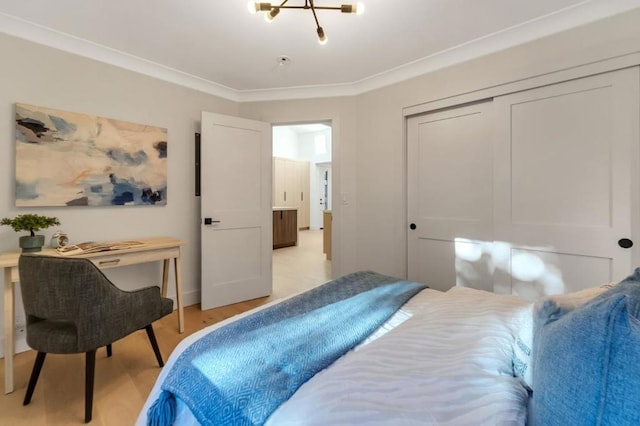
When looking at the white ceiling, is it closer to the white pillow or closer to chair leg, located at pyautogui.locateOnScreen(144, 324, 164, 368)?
the white pillow

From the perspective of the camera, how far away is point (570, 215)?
2.08 metres

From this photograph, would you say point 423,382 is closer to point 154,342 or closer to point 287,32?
point 154,342

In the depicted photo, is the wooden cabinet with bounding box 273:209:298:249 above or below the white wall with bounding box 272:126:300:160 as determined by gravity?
below

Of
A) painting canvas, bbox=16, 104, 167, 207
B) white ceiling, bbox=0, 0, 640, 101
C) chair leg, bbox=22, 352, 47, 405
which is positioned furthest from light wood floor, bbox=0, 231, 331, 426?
white ceiling, bbox=0, 0, 640, 101

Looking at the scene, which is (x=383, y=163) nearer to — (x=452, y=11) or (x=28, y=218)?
(x=452, y=11)

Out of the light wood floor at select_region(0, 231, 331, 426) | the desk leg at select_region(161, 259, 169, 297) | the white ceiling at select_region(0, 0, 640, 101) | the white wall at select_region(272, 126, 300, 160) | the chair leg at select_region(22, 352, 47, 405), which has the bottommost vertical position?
the light wood floor at select_region(0, 231, 331, 426)

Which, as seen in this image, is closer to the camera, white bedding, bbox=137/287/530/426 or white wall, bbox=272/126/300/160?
white bedding, bbox=137/287/530/426

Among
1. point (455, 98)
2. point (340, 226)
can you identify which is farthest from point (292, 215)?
point (455, 98)

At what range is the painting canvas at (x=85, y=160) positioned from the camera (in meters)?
2.19

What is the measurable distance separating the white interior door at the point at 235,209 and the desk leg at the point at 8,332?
55.5 inches

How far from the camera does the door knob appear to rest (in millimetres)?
1860

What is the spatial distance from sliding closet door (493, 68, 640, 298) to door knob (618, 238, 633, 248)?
0.05ft

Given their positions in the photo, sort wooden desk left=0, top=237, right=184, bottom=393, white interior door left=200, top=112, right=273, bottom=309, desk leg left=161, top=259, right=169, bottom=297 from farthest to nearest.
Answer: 1. white interior door left=200, top=112, right=273, bottom=309
2. desk leg left=161, top=259, right=169, bottom=297
3. wooden desk left=0, top=237, right=184, bottom=393

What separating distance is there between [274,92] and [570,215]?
300 cm
